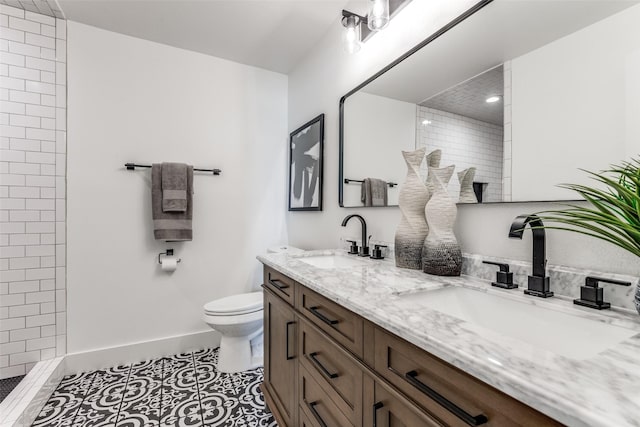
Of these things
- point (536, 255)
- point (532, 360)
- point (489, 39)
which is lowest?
point (532, 360)

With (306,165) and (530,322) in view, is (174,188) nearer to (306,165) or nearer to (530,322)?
(306,165)

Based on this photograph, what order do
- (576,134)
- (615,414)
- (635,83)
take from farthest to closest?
(576,134)
(635,83)
(615,414)

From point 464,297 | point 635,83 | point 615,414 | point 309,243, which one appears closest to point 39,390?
point 309,243

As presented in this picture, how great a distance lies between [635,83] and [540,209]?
0.39 metres

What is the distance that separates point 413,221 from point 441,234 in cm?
17

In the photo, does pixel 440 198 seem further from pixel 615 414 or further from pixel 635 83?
pixel 615 414

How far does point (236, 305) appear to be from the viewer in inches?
83.4

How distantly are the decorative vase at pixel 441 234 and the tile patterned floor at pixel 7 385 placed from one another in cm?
247

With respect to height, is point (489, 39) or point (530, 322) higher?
point (489, 39)

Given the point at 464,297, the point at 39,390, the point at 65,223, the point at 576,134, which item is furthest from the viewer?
the point at 65,223

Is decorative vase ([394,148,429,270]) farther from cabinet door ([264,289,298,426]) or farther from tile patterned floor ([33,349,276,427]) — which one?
tile patterned floor ([33,349,276,427])


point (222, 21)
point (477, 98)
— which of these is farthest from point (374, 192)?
point (222, 21)

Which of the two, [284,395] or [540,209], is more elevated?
[540,209]

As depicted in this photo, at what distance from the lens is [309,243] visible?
8.05ft
